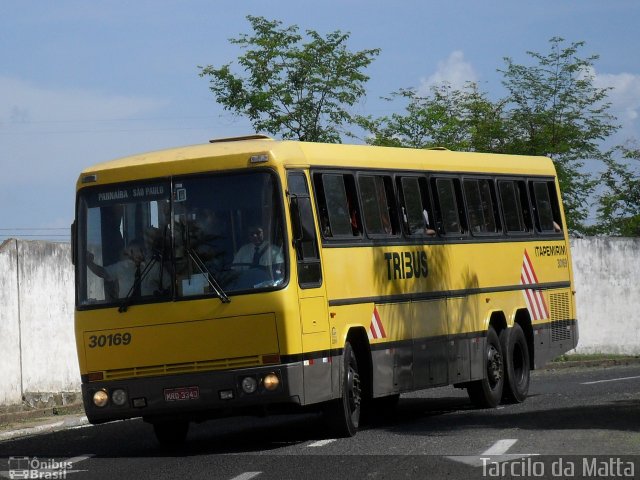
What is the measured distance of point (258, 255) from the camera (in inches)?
573

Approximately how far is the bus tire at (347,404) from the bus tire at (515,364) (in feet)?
16.5

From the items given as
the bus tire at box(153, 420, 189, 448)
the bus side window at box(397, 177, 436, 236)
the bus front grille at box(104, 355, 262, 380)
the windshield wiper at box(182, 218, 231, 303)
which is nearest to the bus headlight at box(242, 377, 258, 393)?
the bus front grille at box(104, 355, 262, 380)

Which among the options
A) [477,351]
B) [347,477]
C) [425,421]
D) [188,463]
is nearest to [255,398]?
[188,463]

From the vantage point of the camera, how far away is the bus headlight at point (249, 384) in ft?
46.9

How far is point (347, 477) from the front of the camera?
12.0 m

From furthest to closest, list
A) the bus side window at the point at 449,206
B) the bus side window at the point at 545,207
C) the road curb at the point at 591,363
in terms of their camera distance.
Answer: the road curb at the point at 591,363 < the bus side window at the point at 545,207 < the bus side window at the point at 449,206

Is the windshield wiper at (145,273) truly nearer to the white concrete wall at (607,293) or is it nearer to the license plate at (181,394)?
the license plate at (181,394)

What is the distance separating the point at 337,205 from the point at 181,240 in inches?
83.4

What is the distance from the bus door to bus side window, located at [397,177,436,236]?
9.59ft

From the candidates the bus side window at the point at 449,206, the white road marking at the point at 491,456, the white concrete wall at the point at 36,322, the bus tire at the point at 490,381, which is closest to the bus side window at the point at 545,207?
the bus tire at the point at 490,381

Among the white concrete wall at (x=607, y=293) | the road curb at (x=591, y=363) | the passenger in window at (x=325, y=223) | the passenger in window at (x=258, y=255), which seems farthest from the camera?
the white concrete wall at (x=607, y=293)

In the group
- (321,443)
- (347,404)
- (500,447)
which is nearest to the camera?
(500,447)

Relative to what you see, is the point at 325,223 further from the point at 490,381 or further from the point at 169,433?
the point at 490,381

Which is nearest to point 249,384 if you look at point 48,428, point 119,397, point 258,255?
point 258,255
